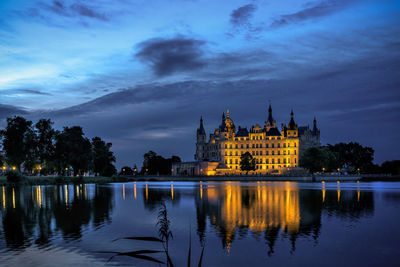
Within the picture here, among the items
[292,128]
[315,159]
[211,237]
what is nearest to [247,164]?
[292,128]

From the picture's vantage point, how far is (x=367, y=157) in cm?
16675

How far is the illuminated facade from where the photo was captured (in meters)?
178

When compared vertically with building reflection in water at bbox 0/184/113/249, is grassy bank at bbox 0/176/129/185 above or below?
below

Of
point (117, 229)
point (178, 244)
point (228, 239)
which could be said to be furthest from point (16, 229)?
point (228, 239)

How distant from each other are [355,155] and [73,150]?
368ft

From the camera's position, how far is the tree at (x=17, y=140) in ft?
289

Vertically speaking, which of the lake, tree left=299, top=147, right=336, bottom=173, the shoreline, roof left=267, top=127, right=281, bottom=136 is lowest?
the shoreline

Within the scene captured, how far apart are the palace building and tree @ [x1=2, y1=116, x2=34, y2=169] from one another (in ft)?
310

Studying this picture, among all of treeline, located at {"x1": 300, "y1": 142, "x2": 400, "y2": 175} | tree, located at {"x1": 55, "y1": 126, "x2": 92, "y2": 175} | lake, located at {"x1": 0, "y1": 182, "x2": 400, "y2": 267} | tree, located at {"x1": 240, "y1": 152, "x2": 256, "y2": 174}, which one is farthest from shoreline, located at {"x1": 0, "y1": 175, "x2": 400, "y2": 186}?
lake, located at {"x1": 0, "y1": 182, "x2": 400, "y2": 267}

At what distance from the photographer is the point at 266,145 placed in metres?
183

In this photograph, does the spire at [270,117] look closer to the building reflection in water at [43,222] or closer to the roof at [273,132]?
the roof at [273,132]

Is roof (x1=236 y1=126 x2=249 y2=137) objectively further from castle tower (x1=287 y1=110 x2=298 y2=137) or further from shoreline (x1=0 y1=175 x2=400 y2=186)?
shoreline (x1=0 y1=175 x2=400 y2=186)

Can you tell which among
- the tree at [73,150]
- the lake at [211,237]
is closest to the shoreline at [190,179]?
the tree at [73,150]

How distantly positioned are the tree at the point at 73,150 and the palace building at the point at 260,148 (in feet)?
255
